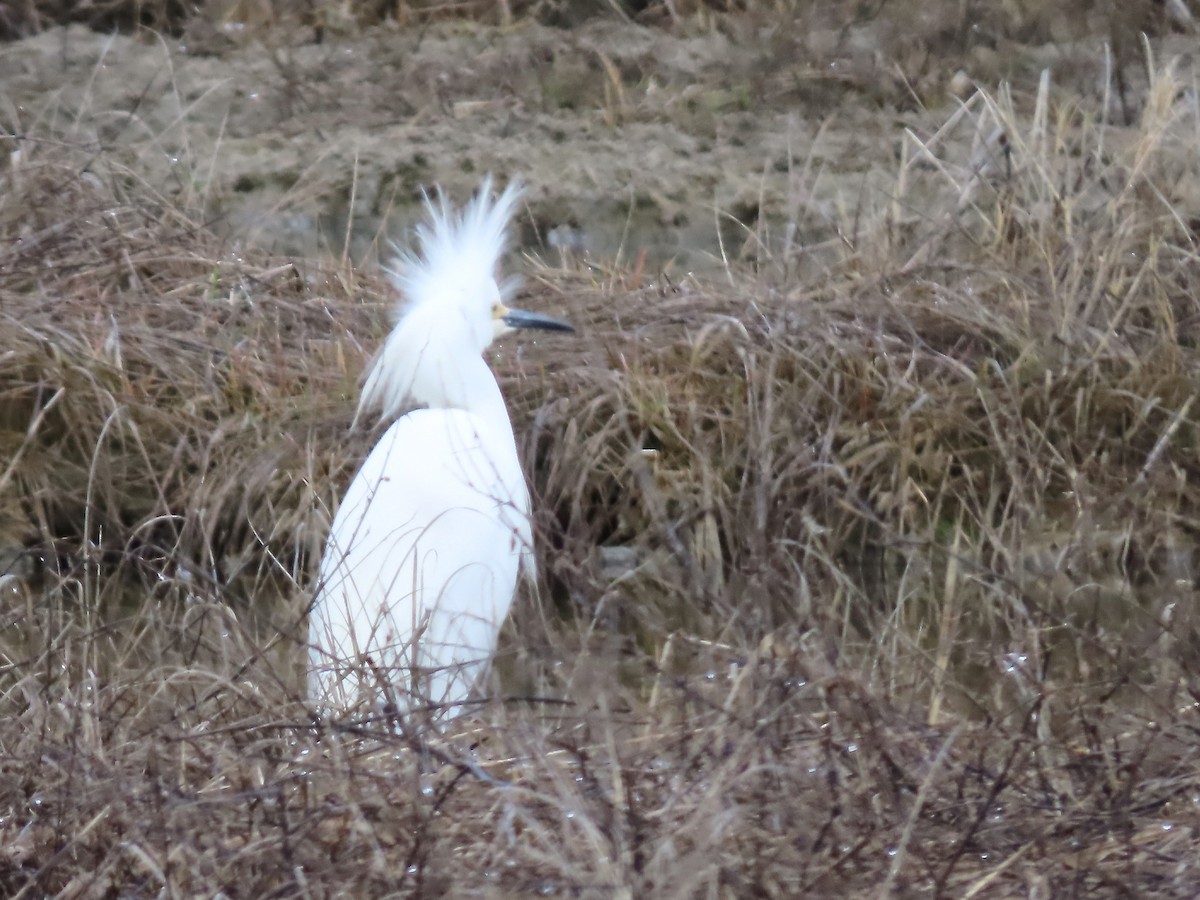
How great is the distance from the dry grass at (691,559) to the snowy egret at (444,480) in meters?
0.17

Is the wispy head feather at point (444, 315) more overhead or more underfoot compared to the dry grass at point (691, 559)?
more overhead

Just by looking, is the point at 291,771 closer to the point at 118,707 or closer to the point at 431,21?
the point at 118,707

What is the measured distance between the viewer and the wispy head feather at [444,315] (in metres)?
3.41

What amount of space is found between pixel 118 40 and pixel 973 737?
211 inches

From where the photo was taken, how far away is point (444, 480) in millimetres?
3207

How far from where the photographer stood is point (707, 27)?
630 cm

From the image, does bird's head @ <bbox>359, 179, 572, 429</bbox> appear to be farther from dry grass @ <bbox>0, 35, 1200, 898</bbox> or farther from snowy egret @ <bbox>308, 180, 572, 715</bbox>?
dry grass @ <bbox>0, 35, 1200, 898</bbox>

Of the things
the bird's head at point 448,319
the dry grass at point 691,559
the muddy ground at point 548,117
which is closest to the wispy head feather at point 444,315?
the bird's head at point 448,319

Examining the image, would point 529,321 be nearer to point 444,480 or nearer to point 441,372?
point 441,372

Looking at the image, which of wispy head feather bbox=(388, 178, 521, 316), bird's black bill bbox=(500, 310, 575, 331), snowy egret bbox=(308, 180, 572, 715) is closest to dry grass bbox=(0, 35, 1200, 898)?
snowy egret bbox=(308, 180, 572, 715)

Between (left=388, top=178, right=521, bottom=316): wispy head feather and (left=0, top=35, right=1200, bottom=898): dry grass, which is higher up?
(left=388, top=178, right=521, bottom=316): wispy head feather

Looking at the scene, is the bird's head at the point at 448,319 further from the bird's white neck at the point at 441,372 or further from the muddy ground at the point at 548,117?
the muddy ground at the point at 548,117

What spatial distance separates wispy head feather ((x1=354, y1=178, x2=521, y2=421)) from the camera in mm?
3406

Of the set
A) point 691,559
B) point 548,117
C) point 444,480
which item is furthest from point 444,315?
point 548,117
